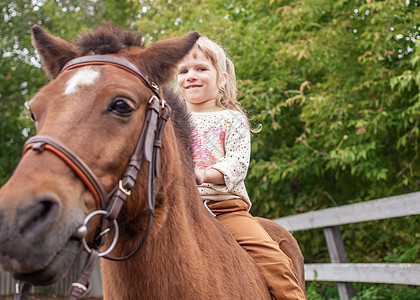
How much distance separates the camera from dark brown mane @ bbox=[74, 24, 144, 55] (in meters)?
2.16

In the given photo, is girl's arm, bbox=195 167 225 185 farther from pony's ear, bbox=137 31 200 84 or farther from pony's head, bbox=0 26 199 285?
pony's ear, bbox=137 31 200 84

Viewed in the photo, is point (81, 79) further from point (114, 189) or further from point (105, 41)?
point (114, 189)

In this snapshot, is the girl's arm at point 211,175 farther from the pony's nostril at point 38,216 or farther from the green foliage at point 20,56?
the green foliage at point 20,56

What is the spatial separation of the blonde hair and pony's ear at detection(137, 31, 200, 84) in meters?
1.21

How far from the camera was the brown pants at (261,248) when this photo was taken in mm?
2797

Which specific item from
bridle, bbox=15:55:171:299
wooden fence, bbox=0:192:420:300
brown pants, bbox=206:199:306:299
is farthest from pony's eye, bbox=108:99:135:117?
wooden fence, bbox=0:192:420:300

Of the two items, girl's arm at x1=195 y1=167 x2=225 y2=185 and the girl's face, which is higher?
the girl's face

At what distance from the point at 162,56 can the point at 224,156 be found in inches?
43.9

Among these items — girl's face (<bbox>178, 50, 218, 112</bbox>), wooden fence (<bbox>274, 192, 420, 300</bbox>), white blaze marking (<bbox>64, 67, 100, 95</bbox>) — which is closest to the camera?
white blaze marking (<bbox>64, 67, 100, 95</bbox>)

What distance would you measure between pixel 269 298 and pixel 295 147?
520 cm

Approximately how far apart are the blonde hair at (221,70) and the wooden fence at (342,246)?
8.28 feet

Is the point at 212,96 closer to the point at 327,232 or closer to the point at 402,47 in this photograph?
the point at 327,232


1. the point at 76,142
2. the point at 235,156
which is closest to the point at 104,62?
the point at 76,142

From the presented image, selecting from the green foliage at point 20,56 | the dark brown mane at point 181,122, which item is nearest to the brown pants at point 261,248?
the dark brown mane at point 181,122
